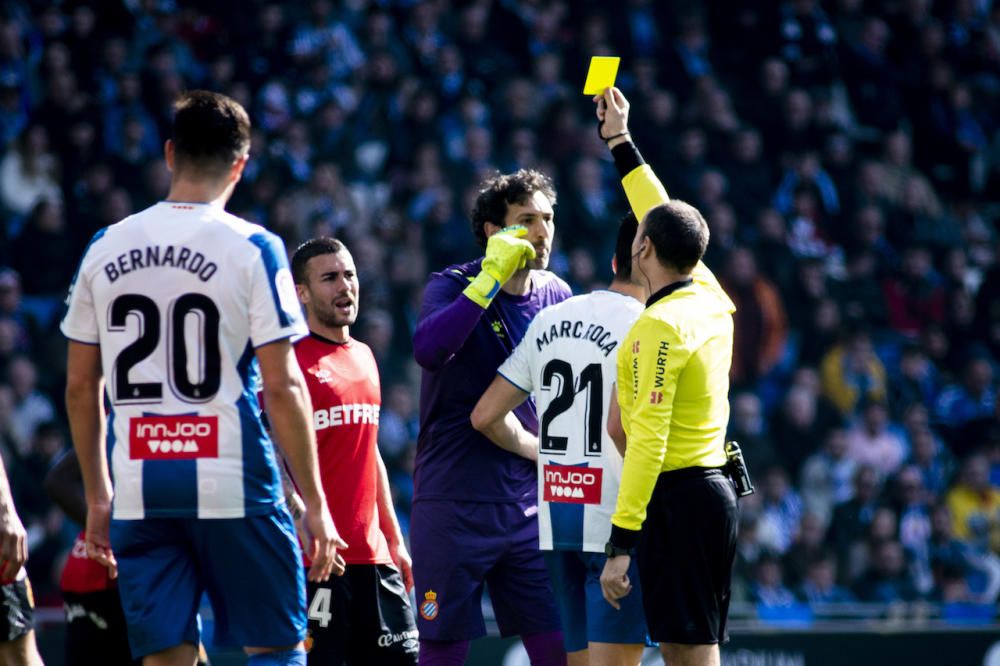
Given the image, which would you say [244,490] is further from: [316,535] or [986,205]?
[986,205]

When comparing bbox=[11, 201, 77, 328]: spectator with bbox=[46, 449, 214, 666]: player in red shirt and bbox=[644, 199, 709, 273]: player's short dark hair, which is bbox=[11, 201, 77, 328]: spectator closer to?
bbox=[46, 449, 214, 666]: player in red shirt

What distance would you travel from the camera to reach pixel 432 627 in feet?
20.2

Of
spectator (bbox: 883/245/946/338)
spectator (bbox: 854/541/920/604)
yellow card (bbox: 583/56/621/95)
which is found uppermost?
yellow card (bbox: 583/56/621/95)

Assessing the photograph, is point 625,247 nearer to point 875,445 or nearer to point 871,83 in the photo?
point 875,445

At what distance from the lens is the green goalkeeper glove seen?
596 centimetres

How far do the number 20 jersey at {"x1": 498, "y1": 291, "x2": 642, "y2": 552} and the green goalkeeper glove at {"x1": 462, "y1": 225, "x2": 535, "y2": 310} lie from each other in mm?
267

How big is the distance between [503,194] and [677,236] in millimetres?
1146

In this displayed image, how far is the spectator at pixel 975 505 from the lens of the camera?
1300 centimetres

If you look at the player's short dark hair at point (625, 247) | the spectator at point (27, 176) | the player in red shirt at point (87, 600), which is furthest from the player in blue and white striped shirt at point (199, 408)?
the spectator at point (27, 176)

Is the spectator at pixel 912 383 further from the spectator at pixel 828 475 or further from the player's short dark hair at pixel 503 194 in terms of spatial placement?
the player's short dark hair at pixel 503 194

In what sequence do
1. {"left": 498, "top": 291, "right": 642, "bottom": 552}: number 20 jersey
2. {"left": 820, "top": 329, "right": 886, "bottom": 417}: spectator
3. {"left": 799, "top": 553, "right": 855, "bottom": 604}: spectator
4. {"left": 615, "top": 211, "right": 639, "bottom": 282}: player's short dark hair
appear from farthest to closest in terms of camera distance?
{"left": 820, "top": 329, "right": 886, "bottom": 417}: spectator < {"left": 799, "top": 553, "right": 855, "bottom": 604}: spectator < {"left": 615, "top": 211, "right": 639, "bottom": 282}: player's short dark hair < {"left": 498, "top": 291, "right": 642, "bottom": 552}: number 20 jersey

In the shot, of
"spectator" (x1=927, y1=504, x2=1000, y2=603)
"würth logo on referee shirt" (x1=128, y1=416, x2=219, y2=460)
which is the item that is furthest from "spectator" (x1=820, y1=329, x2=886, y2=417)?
"würth logo on referee shirt" (x1=128, y1=416, x2=219, y2=460)

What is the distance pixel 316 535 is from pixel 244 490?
273mm

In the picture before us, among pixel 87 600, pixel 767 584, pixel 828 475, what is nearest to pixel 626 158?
pixel 87 600
